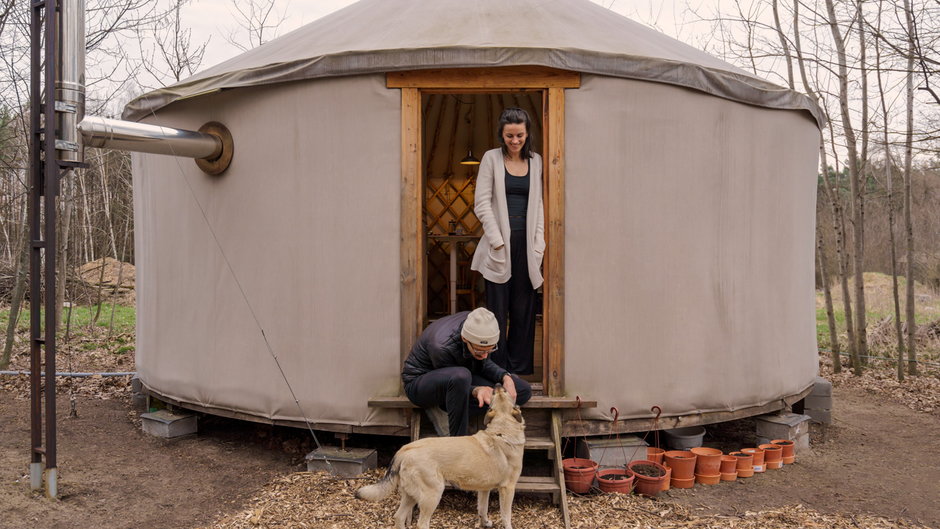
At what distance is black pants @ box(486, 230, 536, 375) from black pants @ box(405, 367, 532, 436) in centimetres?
42

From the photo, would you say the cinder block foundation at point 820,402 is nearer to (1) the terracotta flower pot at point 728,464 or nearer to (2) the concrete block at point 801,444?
(2) the concrete block at point 801,444

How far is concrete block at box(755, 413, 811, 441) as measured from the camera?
3.72 meters

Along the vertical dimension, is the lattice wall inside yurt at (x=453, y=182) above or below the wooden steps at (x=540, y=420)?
above

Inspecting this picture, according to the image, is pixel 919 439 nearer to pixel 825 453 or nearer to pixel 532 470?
pixel 825 453

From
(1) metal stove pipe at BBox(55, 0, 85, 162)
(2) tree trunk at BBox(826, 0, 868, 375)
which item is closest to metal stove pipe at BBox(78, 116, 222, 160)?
(1) metal stove pipe at BBox(55, 0, 85, 162)

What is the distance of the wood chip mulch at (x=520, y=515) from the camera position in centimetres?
264

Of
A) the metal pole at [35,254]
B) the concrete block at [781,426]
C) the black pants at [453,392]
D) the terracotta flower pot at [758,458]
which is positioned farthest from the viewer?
the concrete block at [781,426]

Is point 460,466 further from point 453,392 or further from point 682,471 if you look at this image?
point 682,471

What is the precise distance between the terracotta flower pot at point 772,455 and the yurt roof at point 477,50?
68.2 inches

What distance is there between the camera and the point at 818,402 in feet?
14.3

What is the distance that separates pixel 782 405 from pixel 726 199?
47.8 inches

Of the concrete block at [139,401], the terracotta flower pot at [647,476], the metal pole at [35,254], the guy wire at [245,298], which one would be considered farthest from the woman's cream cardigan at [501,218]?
the concrete block at [139,401]

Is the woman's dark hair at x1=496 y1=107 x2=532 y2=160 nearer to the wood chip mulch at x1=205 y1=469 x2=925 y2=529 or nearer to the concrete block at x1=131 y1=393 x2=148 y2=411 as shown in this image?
the wood chip mulch at x1=205 y1=469 x2=925 y2=529

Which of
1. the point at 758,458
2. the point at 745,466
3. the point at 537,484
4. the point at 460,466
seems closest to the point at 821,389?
the point at 758,458
